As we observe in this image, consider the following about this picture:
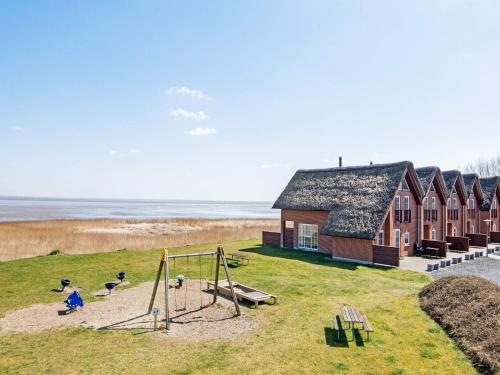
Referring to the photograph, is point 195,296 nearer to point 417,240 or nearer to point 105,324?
point 105,324

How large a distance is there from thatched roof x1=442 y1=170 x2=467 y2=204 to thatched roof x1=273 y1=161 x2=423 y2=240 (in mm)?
8703

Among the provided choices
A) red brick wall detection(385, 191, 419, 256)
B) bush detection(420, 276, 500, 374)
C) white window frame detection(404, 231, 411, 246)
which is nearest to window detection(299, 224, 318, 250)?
red brick wall detection(385, 191, 419, 256)

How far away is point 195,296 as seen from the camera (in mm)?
16391

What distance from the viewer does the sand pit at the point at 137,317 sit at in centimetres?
1230

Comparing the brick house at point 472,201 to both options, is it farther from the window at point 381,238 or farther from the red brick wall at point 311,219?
the red brick wall at point 311,219

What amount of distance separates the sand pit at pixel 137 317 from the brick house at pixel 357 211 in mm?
13016

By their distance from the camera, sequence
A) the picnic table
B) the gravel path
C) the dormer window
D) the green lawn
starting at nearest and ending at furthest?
the green lawn
the picnic table
the gravel path
the dormer window

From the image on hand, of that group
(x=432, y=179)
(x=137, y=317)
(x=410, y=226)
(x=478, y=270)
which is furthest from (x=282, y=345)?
(x=432, y=179)

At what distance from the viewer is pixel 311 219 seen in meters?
30.3

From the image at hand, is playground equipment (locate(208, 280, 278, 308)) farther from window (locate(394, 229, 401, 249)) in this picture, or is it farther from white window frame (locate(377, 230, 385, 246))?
window (locate(394, 229, 401, 249))

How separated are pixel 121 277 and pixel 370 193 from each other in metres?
19.3

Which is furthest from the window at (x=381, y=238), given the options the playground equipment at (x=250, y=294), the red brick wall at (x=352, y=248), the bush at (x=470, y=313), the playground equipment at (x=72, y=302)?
the playground equipment at (x=72, y=302)

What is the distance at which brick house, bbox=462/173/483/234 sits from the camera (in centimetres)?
3869

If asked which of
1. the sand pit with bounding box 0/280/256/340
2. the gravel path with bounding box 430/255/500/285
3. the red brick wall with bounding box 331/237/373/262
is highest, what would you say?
the red brick wall with bounding box 331/237/373/262
